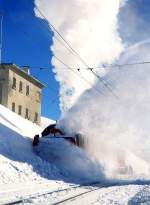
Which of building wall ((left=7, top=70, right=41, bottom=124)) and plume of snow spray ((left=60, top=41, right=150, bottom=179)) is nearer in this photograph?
plume of snow spray ((left=60, top=41, right=150, bottom=179))

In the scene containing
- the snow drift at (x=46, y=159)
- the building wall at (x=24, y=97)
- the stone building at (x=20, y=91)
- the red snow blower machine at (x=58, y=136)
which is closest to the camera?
the snow drift at (x=46, y=159)

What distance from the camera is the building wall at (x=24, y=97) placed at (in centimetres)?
5756

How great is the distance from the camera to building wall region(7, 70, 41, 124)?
57562mm

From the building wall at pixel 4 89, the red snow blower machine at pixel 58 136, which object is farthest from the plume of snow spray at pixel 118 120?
the building wall at pixel 4 89

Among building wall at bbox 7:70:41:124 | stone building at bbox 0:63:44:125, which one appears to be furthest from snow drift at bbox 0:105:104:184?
building wall at bbox 7:70:41:124

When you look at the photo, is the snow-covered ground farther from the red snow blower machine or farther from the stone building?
the stone building

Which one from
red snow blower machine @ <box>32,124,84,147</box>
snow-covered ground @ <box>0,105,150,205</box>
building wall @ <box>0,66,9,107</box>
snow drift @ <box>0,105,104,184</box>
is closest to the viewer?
snow-covered ground @ <box>0,105,150,205</box>

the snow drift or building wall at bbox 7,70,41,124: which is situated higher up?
building wall at bbox 7,70,41,124

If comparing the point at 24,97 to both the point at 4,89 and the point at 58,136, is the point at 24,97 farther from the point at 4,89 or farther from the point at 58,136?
the point at 58,136

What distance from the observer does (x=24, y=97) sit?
2443 inches

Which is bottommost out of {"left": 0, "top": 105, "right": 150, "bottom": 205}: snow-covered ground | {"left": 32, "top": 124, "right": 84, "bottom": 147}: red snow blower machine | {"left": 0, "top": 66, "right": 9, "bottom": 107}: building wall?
{"left": 0, "top": 105, "right": 150, "bottom": 205}: snow-covered ground

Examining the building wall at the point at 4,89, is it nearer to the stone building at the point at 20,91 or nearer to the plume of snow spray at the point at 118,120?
the stone building at the point at 20,91

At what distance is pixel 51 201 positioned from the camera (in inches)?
550

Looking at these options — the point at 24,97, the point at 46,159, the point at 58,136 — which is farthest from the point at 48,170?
the point at 24,97
